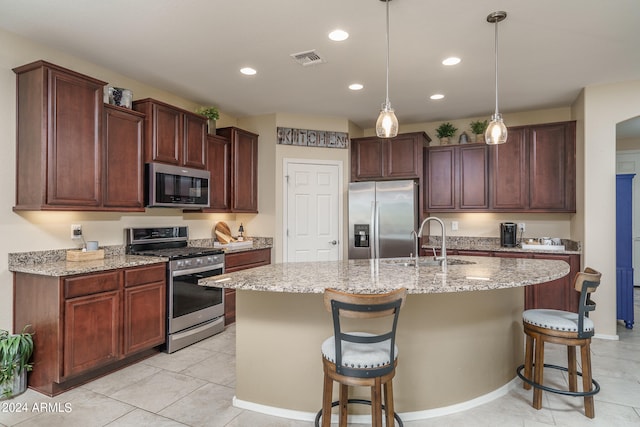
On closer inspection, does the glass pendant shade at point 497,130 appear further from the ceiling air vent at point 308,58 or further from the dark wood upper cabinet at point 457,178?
the dark wood upper cabinet at point 457,178

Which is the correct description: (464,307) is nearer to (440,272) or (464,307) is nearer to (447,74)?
(440,272)

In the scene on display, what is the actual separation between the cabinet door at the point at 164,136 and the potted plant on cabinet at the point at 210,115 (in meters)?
0.55

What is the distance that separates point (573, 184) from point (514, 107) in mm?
1232

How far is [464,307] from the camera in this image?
240 cm

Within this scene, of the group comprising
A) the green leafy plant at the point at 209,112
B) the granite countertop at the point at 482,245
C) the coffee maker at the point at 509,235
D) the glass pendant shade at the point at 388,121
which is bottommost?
the granite countertop at the point at 482,245

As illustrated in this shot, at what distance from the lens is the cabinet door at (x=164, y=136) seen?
3.62m

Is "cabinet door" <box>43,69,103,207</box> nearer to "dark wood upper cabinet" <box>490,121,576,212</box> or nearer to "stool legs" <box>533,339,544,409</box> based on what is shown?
"stool legs" <box>533,339,544,409</box>

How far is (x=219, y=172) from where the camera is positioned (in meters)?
4.62

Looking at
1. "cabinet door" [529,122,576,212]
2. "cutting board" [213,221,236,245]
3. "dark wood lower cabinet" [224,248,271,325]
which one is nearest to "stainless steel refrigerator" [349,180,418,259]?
"dark wood lower cabinet" [224,248,271,325]

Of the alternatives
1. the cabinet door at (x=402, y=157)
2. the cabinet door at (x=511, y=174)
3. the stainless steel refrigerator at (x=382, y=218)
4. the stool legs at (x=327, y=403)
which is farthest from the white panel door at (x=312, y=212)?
the stool legs at (x=327, y=403)

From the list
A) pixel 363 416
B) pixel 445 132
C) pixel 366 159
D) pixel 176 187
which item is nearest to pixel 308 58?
pixel 176 187

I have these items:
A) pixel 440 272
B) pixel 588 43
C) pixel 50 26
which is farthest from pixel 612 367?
pixel 50 26

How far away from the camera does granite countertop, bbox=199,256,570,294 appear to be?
1.94 metres

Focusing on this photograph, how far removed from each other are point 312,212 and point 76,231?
9.31 feet
